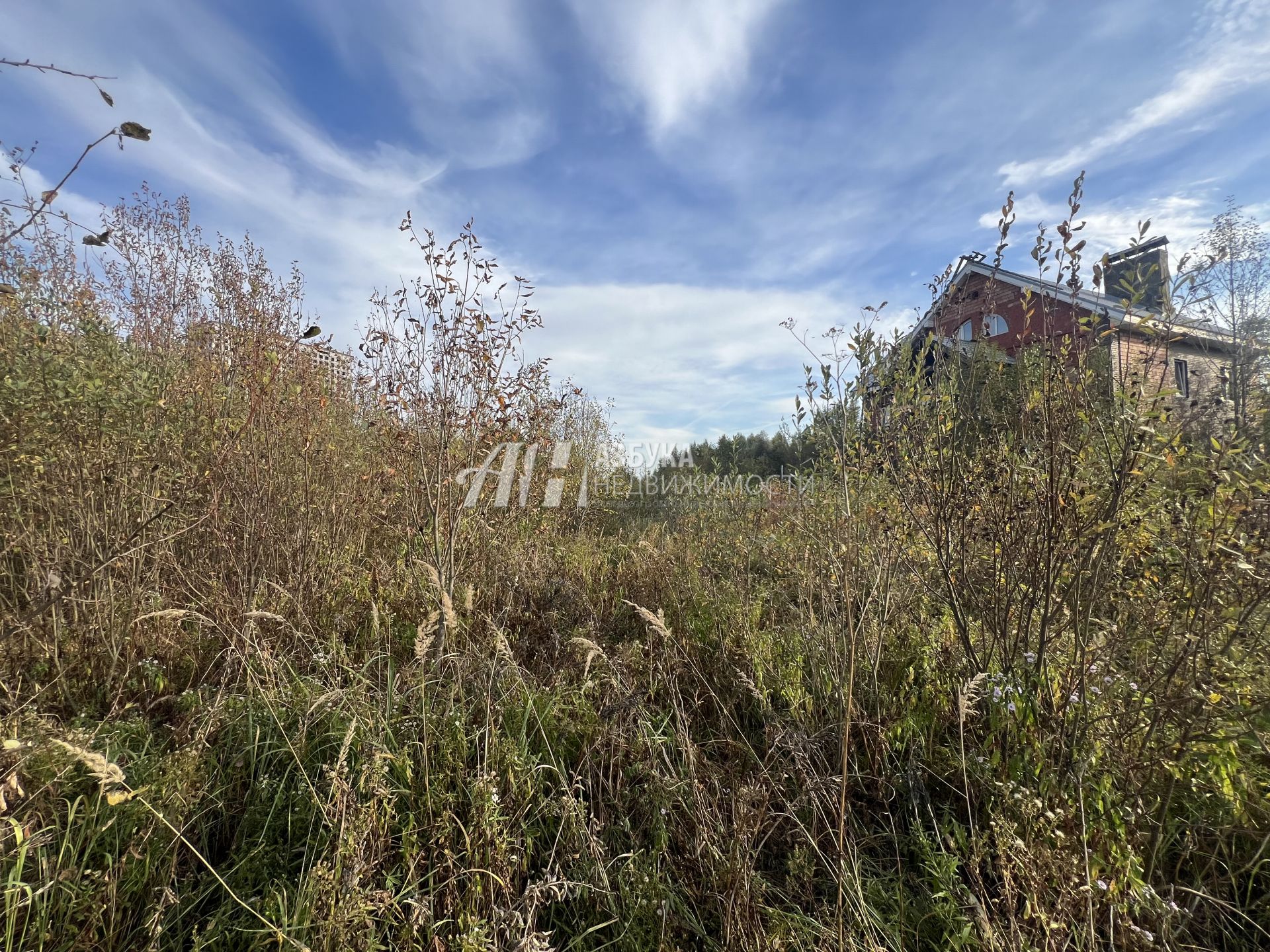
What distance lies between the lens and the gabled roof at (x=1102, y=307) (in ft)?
5.67

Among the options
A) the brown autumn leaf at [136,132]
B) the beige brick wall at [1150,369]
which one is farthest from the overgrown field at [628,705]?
the brown autumn leaf at [136,132]

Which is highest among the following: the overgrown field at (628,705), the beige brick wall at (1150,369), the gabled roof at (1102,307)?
the gabled roof at (1102,307)

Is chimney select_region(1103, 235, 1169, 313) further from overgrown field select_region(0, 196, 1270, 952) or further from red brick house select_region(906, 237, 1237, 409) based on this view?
overgrown field select_region(0, 196, 1270, 952)

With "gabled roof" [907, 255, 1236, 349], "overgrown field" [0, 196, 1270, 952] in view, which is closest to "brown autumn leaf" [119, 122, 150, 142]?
"overgrown field" [0, 196, 1270, 952]

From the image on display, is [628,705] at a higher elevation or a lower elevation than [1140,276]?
lower

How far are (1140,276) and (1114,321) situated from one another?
0.26 meters

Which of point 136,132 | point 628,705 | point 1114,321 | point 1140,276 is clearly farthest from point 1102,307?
point 136,132

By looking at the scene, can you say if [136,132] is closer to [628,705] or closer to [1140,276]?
[628,705]

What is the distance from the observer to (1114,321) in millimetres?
1875

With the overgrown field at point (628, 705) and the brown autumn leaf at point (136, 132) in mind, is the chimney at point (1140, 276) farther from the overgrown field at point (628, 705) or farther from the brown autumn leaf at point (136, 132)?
the brown autumn leaf at point (136, 132)

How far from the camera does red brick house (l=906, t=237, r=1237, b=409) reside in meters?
1.74

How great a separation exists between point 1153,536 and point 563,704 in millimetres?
2317

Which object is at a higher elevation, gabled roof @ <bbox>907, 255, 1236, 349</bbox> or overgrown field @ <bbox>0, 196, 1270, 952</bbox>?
gabled roof @ <bbox>907, 255, 1236, 349</bbox>

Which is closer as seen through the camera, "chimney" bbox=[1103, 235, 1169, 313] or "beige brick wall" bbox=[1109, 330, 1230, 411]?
"chimney" bbox=[1103, 235, 1169, 313]
